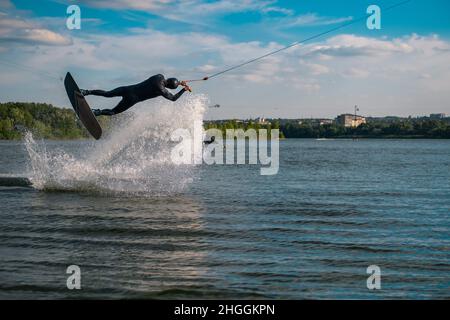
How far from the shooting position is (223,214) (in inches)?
743

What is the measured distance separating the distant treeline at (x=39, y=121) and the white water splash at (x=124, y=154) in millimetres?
40472

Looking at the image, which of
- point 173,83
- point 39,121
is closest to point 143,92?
point 173,83

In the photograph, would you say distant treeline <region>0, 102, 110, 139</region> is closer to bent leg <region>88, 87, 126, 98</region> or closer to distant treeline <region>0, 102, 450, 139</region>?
distant treeline <region>0, 102, 450, 139</region>

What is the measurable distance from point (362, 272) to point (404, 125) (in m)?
158

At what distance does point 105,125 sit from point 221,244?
525 inches

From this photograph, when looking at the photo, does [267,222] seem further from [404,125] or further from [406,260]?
[404,125]

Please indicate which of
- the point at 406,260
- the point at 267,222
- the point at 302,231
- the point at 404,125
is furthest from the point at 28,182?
the point at 404,125

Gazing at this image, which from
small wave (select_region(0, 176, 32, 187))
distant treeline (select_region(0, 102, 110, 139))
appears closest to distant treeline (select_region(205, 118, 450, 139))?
distant treeline (select_region(0, 102, 110, 139))

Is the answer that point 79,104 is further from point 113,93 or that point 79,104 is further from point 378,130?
point 378,130

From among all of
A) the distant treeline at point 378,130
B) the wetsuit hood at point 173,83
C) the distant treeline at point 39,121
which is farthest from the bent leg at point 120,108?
the distant treeline at point 378,130

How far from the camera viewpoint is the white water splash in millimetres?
23531

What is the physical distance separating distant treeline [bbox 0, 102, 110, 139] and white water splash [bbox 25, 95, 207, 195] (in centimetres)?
4047

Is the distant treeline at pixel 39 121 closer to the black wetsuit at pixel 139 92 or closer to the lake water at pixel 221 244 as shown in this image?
the lake water at pixel 221 244

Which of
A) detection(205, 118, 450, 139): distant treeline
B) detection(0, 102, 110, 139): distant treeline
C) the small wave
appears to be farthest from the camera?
detection(205, 118, 450, 139): distant treeline
